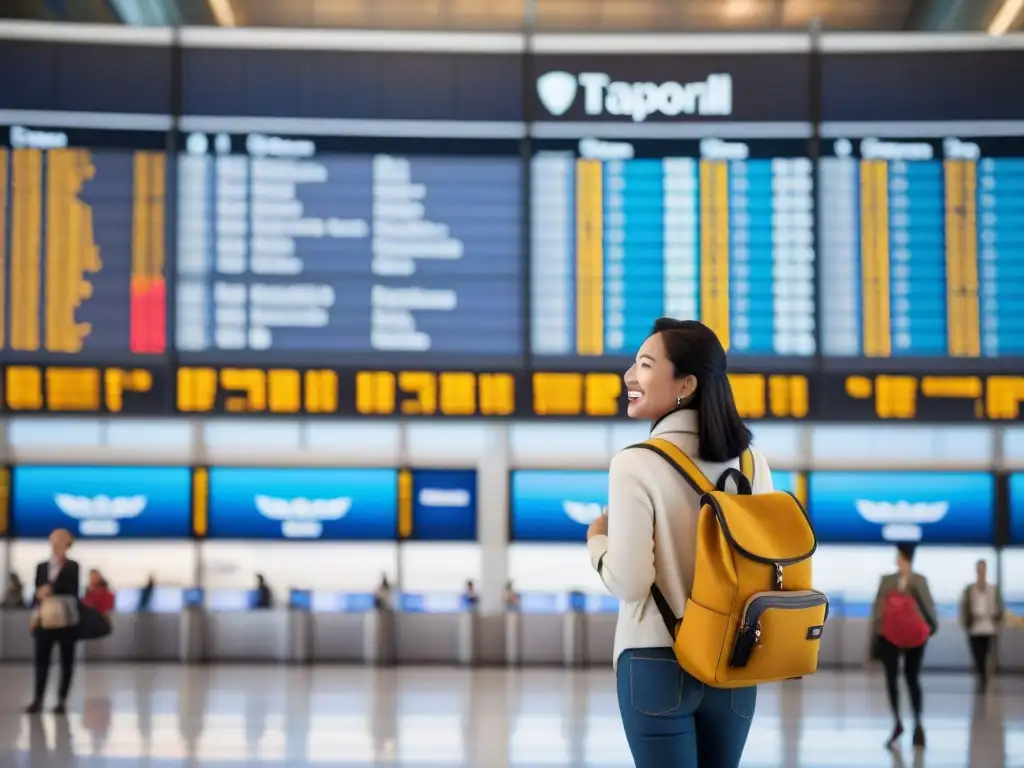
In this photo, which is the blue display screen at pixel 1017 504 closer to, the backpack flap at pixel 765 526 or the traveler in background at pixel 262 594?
the traveler in background at pixel 262 594

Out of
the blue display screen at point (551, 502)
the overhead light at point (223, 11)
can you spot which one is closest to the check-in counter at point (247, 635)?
the blue display screen at point (551, 502)

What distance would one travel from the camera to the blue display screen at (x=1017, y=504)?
44.9 feet

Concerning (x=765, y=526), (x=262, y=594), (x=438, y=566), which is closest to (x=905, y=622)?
(x=438, y=566)

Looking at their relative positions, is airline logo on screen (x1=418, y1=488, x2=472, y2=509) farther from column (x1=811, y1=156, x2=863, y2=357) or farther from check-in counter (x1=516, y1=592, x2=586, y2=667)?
column (x1=811, y1=156, x2=863, y2=357)

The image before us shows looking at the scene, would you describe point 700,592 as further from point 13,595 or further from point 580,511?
point 13,595

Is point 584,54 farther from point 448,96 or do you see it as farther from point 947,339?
point 947,339

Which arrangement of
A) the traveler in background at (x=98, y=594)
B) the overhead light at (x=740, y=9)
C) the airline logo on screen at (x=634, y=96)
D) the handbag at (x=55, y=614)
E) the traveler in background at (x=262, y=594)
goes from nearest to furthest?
the handbag at (x=55, y=614) < the airline logo on screen at (x=634, y=96) < the traveler in background at (x=98, y=594) < the traveler in background at (x=262, y=594) < the overhead light at (x=740, y=9)

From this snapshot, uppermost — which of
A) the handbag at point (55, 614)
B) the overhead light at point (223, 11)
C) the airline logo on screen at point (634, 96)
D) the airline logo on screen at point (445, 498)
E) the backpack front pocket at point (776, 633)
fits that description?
the overhead light at point (223, 11)

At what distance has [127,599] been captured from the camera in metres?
14.0

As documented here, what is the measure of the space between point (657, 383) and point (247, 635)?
11936 millimetres

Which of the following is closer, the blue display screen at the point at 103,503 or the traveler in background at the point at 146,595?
the blue display screen at the point at 103,503

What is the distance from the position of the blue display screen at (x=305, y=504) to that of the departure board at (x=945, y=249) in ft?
16.5

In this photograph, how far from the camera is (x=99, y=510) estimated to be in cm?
1372

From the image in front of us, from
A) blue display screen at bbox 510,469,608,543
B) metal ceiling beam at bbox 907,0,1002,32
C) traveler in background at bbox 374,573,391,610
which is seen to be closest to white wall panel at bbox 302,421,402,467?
traveler in background at bbox 374,573,391,610
